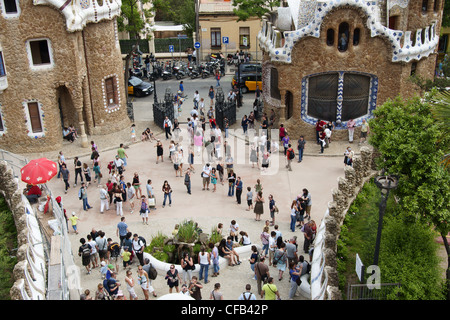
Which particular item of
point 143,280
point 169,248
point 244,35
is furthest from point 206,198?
point 244,35

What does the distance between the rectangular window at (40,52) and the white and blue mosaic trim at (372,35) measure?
1150 centimetres

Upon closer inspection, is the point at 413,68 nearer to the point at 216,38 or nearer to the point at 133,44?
the point at 216,38

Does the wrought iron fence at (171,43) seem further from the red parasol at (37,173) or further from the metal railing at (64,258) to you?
the metal railing at (64,258)

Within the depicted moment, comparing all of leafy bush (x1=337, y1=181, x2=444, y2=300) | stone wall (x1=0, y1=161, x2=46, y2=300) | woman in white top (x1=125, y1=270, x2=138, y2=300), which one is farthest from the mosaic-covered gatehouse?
woman in white top (x1=125, y1=270, x2=138, y2=300)

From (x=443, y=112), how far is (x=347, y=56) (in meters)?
12.6

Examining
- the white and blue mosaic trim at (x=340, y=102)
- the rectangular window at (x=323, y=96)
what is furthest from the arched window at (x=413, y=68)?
the rectangular window at (x=323, y=96)

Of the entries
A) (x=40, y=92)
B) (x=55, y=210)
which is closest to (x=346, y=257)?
(x=55, y=210)

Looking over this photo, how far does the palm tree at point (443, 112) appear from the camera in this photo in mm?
16019

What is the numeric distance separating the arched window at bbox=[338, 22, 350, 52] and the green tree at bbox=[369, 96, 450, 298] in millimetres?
11632

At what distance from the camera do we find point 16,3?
2659 cm

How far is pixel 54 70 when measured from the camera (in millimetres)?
28391

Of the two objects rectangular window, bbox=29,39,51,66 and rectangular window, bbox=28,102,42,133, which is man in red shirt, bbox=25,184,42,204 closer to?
rectangular window, bbox=28,102,42,133

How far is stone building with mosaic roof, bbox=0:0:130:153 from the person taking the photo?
27109 mm

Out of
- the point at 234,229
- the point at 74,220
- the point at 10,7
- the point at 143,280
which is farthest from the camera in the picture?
the point at 10,7
